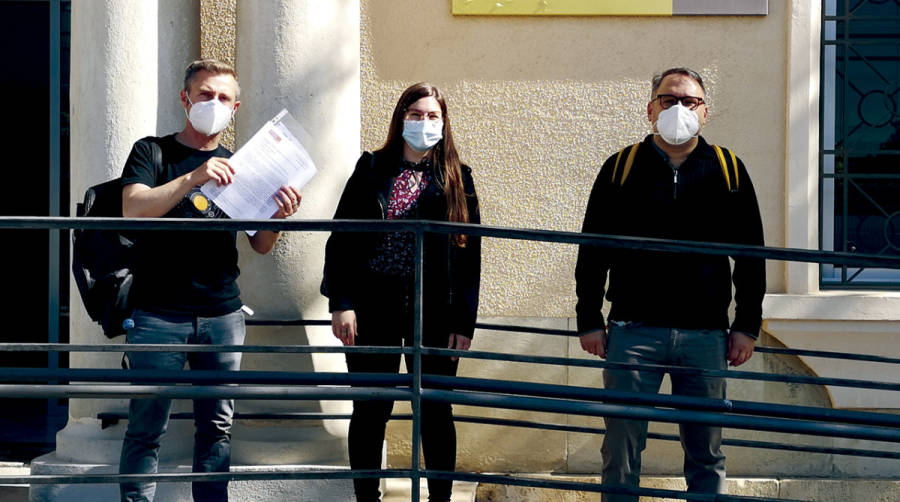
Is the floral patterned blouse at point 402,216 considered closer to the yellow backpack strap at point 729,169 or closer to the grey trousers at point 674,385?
the grey trousers at point 674,385

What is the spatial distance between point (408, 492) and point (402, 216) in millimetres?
1613

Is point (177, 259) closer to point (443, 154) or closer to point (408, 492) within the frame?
point (443, 154)

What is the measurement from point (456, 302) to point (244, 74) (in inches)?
64.6

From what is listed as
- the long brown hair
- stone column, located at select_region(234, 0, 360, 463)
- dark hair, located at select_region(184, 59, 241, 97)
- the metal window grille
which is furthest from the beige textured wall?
dark hair, located at select_region(184, 59, 241, 97)

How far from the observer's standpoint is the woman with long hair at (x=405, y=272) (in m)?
3.82

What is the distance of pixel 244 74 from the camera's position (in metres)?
4.76

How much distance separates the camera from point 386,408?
3.91 meters

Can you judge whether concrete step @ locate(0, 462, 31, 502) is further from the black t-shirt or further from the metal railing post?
the metal railing post

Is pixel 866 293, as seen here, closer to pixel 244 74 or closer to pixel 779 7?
pixel 779 7

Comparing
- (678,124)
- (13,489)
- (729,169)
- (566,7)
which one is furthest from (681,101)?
(13,489)

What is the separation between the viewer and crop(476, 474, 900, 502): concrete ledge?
17.0 feet

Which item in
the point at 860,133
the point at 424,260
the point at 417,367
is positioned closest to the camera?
the point at 417,367

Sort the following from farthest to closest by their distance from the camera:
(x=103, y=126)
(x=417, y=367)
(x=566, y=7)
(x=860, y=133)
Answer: (x=860, y=133) < (x=566, y=7) < (x=103, y=126) < (x=417, y=367)

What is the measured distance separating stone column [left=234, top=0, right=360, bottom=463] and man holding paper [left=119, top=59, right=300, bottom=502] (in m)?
0.96
